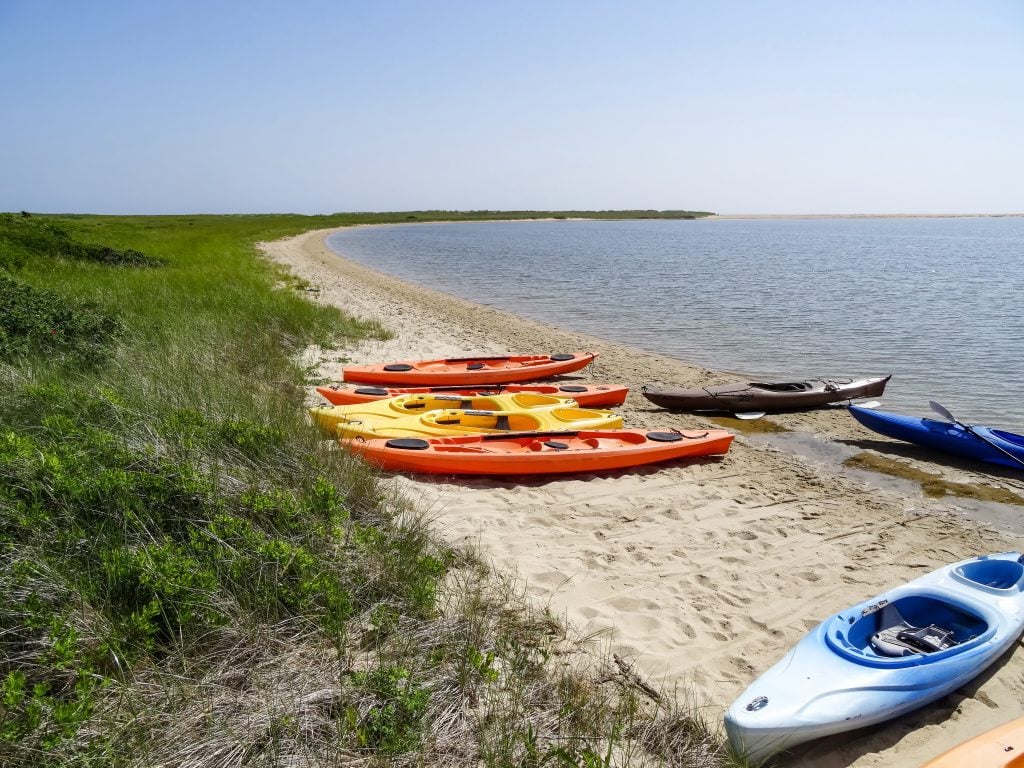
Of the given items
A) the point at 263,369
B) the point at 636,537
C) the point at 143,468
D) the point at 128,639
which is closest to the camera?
the point at 128,639

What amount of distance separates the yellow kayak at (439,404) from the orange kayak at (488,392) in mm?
182

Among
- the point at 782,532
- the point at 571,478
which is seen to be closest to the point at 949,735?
the point at 782,532

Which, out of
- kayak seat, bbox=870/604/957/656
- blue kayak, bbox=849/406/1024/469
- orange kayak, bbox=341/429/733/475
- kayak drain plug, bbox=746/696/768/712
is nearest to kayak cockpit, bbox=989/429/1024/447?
blue kayak, bbox=849/406/1024/469

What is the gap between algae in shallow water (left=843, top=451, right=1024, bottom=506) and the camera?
6.58 meters

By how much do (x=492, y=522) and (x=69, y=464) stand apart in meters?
2.97

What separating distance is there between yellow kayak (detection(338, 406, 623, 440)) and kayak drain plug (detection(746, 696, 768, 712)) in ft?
13.7

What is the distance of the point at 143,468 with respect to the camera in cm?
360

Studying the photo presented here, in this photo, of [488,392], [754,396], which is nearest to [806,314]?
[754,396]

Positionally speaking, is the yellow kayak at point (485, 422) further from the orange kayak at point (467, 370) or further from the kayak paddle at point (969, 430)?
the kayak paddle at point (969, 430)

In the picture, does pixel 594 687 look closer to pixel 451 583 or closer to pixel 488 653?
pixel 488 653

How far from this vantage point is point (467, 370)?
9.98 metres

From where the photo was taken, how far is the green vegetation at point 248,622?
243 cm

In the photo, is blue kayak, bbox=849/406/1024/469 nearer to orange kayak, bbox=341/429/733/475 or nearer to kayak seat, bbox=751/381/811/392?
kayak seat, bbox=751/381/811/392

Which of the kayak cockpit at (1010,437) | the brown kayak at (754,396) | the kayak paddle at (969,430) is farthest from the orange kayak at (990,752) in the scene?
the brown kayak at (754,396)
